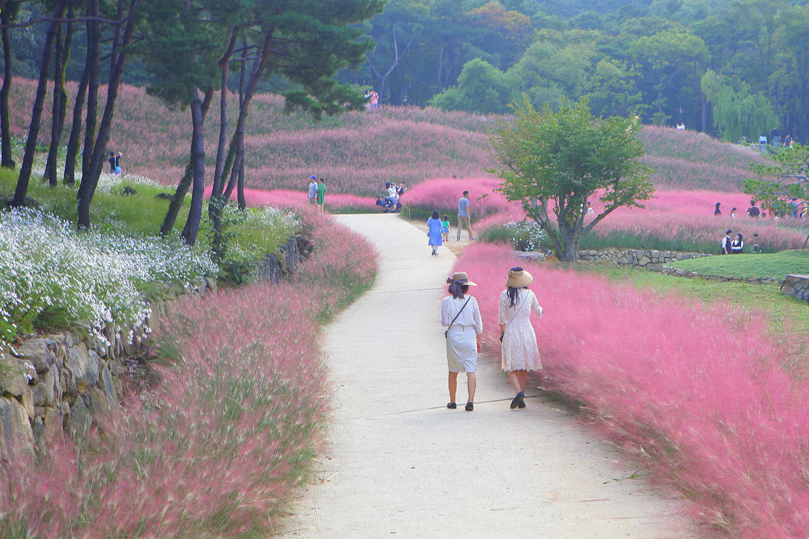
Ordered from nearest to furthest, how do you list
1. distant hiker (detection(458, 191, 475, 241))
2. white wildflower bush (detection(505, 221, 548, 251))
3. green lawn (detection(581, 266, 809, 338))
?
green lawn (detection(581, 266, 809, 338)) < white wildflower bush (detection(505, 221, 548, 251)) < distant hiker (detection(458, 191, 475, 241))

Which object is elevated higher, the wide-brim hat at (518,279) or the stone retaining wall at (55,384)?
the wide-brim hat at (518,279)

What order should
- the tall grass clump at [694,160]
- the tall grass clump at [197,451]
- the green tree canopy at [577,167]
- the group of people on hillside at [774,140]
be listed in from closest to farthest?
the tall grass clump at [197,451]
the green tree canopy at [577,167]
the tall grass clump at [694,160]
the group of people on hillside at [774,140]

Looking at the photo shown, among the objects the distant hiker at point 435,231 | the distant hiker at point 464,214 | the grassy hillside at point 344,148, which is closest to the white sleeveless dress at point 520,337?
the distant hiker at point 435,231

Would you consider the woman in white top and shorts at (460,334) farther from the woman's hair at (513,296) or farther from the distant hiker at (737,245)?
the distant hiker at (737,245)

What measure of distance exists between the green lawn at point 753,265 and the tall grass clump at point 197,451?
1182 centimetres

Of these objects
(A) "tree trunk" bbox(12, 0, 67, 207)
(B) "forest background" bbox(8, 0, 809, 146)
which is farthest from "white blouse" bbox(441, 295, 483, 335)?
(B) "forest background" bbox(8, 0, 809, 146)

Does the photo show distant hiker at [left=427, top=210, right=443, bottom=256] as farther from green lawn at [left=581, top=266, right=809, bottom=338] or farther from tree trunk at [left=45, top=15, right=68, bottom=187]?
tree trunk at [left=45, top=15, right=68, bottom=187]

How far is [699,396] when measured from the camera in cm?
513

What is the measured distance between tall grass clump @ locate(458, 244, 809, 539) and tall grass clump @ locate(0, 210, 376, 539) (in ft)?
8.37

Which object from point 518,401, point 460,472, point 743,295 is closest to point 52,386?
point 460,472

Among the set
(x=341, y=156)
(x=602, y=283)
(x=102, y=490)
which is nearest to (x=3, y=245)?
(x=102, y=490)

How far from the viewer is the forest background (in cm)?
6906

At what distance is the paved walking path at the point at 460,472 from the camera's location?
4.35 m

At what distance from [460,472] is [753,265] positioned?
1387 cm
